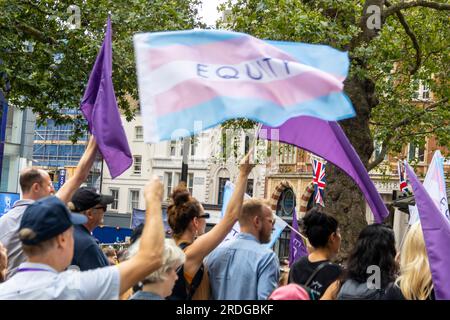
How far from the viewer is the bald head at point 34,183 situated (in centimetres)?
657

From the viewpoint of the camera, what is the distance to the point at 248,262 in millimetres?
6242

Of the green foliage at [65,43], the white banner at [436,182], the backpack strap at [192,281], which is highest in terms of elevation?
the green foliage at [65,43]

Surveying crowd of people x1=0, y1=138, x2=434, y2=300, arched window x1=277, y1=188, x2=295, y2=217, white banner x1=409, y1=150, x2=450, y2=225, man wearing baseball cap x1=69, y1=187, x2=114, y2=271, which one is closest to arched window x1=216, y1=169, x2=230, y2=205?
arched window x1=277, y1=188, x2=295, y2=217

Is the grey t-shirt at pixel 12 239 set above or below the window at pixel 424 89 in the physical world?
below

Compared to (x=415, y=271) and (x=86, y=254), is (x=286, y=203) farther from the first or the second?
(x=415, y=271)

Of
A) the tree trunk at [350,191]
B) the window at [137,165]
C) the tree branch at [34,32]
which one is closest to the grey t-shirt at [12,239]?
the tree trunk at [350,191]

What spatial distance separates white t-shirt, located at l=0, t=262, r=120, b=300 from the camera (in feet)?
13.5

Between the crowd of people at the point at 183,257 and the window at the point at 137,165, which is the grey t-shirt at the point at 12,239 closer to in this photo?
the crowd of people at the point at 183,257

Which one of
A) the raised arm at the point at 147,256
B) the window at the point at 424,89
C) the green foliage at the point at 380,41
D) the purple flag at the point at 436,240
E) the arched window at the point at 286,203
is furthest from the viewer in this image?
the arched window at the point at 286,203

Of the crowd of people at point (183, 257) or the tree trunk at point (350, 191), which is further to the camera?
the tree trunk at point (350, 191)

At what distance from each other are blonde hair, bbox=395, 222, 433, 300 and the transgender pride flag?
1050mm

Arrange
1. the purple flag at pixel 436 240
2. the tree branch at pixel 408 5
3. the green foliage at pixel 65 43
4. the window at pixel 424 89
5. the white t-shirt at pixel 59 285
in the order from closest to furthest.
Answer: the white t-shirt at pixel 59 285 < the purple flag at pixel 436 240 < the tree branch at pixel 408 5 < the green foliage at pixel 65 43 < the window at pixel 424 89

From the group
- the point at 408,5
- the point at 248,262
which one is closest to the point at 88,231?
the point at 248,262

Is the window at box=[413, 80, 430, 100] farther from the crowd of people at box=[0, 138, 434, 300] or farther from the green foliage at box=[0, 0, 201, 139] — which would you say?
the crowd of people at box=[0, 138, 434, 300]
